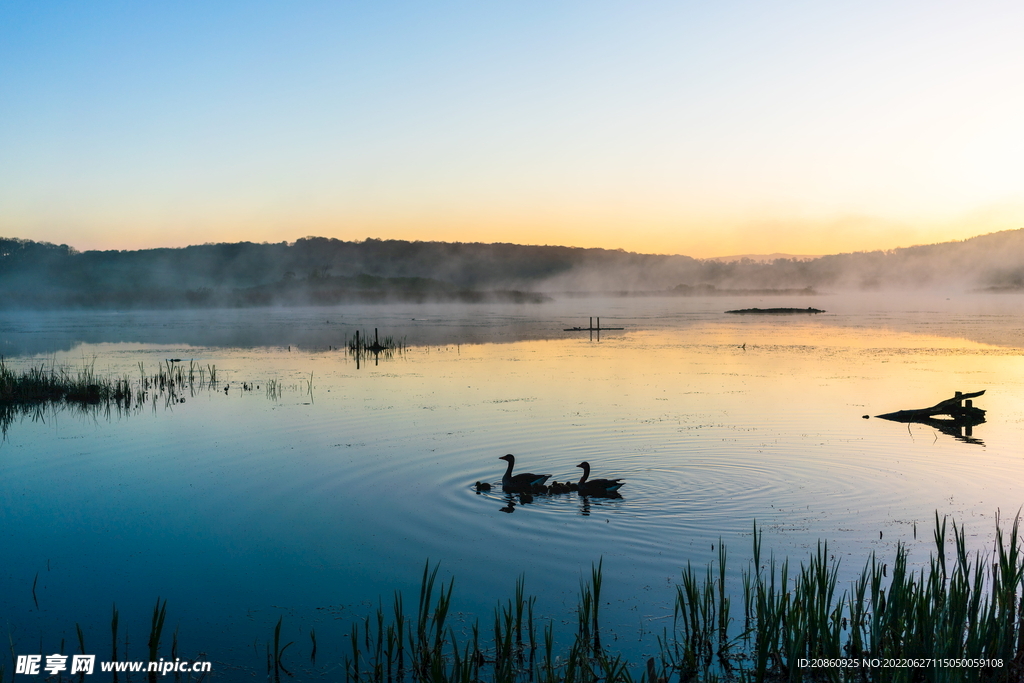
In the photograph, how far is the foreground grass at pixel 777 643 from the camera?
511 cm

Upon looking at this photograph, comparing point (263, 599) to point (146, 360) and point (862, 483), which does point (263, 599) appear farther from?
point (146, 360)

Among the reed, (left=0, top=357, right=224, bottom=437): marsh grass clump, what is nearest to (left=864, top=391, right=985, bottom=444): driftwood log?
the reed

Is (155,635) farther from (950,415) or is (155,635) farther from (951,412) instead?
(950,415)

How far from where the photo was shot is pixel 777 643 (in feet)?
18.3

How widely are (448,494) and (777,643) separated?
645 cm

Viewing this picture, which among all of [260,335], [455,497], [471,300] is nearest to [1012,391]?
[455,497]

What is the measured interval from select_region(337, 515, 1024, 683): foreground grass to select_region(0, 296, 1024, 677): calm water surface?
0.40 m

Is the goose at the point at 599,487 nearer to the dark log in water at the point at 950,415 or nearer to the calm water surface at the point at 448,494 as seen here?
the calm water surface at the point at 448,494

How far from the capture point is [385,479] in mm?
12203

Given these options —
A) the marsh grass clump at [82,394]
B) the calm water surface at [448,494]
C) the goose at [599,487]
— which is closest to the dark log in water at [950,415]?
the calm water surface at [448,494]

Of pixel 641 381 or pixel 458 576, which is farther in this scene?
pixel 641 381

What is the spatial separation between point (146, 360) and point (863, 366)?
29.1m

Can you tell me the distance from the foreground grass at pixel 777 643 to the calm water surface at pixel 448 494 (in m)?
0.40

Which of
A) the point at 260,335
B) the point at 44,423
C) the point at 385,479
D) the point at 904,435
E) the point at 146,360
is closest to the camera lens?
the point at 385,479
